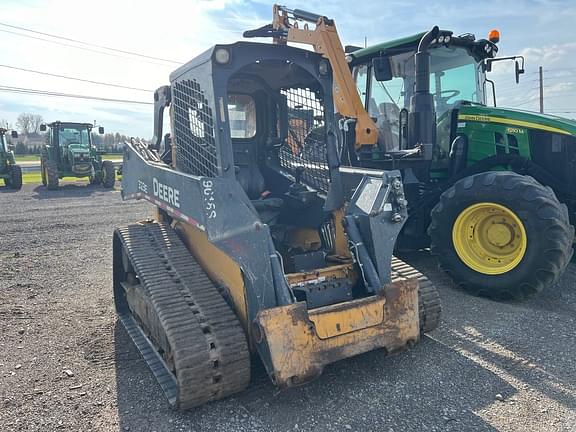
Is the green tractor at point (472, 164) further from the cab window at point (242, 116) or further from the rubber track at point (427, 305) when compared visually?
the cab window at point (242, 116)

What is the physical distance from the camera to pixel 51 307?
495 cm

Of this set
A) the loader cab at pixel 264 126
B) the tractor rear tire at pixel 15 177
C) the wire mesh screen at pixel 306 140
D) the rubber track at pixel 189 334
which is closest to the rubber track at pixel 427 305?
the loader cab at pixel 264 126

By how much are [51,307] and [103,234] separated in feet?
14.3

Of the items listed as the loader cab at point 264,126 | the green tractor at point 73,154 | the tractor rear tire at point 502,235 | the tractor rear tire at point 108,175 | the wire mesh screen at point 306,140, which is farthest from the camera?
the tractor rear tire at point 108,175

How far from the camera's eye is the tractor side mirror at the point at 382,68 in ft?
19.7

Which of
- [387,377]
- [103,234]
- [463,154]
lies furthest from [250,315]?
[103,234]

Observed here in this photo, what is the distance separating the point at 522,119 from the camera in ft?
18.2

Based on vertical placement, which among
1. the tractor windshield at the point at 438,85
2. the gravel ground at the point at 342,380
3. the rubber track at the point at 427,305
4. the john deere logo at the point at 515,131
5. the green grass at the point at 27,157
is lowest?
the gravel ground at the point at 342,380

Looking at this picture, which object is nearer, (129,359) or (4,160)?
(129,359)

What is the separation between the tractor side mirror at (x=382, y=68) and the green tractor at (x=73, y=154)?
49.2 feet

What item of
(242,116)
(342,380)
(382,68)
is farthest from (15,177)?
(342,380)

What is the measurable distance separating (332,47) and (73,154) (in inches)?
583

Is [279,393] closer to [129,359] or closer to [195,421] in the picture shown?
[195,421]

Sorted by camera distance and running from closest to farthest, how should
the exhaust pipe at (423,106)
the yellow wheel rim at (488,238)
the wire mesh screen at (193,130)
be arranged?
the wire mesh screen at (193,130), the yellow wheel rim at (488,238), the exhaust pipe at (423,106)
